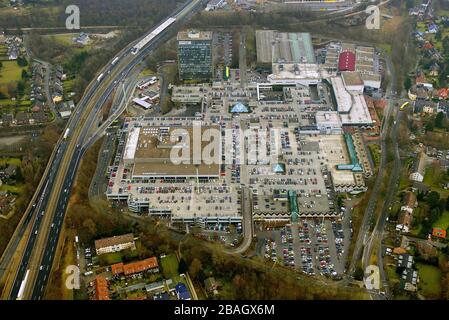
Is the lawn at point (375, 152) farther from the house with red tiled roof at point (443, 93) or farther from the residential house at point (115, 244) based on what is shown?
the residential house at point (115, 244)

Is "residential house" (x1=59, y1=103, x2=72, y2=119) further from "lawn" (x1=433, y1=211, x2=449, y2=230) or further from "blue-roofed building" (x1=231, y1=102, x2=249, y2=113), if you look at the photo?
"lawn" (x1=433, y1=211, x2=449, y2=230)

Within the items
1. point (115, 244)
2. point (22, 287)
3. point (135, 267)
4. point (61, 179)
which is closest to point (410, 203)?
point (135, 267)

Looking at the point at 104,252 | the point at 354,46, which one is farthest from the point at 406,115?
the point at 104,252

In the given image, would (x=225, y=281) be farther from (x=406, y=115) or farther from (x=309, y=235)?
(x=406, y=115)

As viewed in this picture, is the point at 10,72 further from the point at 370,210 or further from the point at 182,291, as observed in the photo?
the point at 370,210

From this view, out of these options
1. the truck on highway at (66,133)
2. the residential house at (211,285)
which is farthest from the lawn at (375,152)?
the truck on highway at (66,133)

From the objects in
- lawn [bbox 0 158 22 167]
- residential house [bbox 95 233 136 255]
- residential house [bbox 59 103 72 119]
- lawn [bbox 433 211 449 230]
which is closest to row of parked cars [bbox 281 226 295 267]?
residential house [bbox 95 233 136 255]

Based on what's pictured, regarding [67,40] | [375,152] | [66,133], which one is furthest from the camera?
[67,40]
